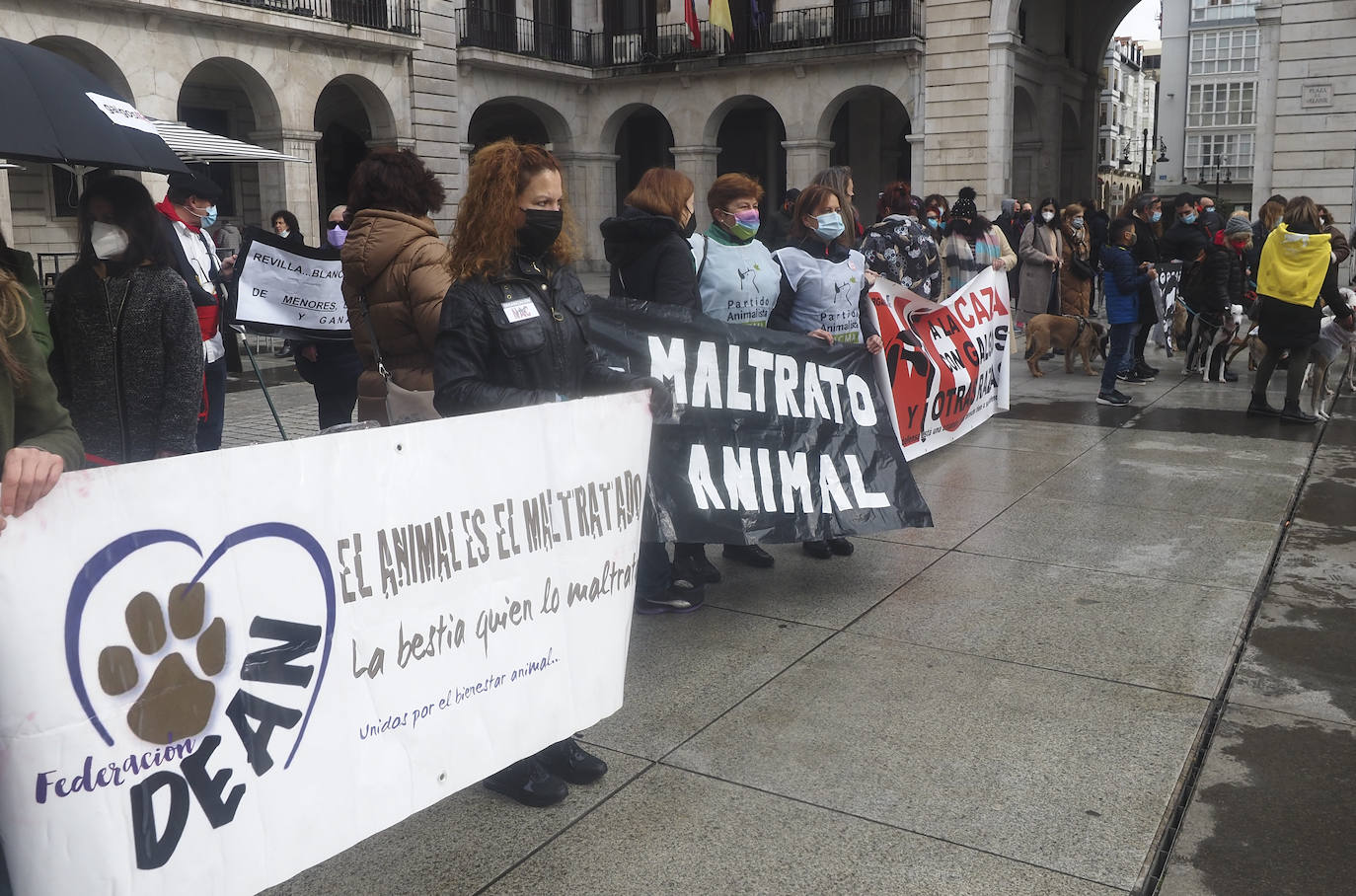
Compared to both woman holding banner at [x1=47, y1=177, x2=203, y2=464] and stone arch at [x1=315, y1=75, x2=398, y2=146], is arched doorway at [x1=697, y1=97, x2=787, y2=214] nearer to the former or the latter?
stone arch at [x1=315, y1=75, x2=398, y2=146]

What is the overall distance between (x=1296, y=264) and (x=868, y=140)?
28591mm

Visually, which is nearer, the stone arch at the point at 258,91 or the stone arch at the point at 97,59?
the stone arch at the point at 97,59

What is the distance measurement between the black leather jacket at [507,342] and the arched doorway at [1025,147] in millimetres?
28617

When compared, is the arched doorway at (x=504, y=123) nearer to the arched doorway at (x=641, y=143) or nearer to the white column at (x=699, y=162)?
the arched doorway at (x=641, y=143)

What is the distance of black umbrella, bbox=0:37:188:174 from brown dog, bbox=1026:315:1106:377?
32.1 ft

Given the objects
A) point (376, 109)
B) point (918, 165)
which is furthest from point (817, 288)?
point (918, 165)

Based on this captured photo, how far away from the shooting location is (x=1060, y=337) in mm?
12203

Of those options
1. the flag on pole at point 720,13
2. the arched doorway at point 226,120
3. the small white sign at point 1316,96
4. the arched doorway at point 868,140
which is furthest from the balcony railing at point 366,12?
the small white sign at point 1316,96

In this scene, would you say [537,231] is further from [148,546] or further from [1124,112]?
[1124,112]

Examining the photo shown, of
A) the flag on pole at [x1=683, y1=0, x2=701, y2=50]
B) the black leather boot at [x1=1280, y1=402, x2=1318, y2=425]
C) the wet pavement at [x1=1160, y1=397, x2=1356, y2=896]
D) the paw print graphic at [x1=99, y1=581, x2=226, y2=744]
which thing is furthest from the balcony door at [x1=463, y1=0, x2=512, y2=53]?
the paw print graphic at [x1=99, y1=581, x2=226, y2=744]

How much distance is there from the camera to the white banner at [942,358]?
7.05 metres

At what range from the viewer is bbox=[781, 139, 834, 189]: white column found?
30.6m

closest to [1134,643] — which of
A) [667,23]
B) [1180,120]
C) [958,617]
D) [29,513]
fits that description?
[958,617]

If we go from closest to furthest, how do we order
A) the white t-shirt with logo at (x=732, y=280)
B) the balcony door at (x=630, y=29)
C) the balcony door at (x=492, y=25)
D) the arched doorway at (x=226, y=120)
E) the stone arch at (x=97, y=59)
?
the white t-shirt with logo at (x=732, y=280), the stone arch at (x=97, y=59), the arched doorway at (x=226, y=120), the balcony door at (x=492, y=25), the balcony door at (x=630, y=29)
